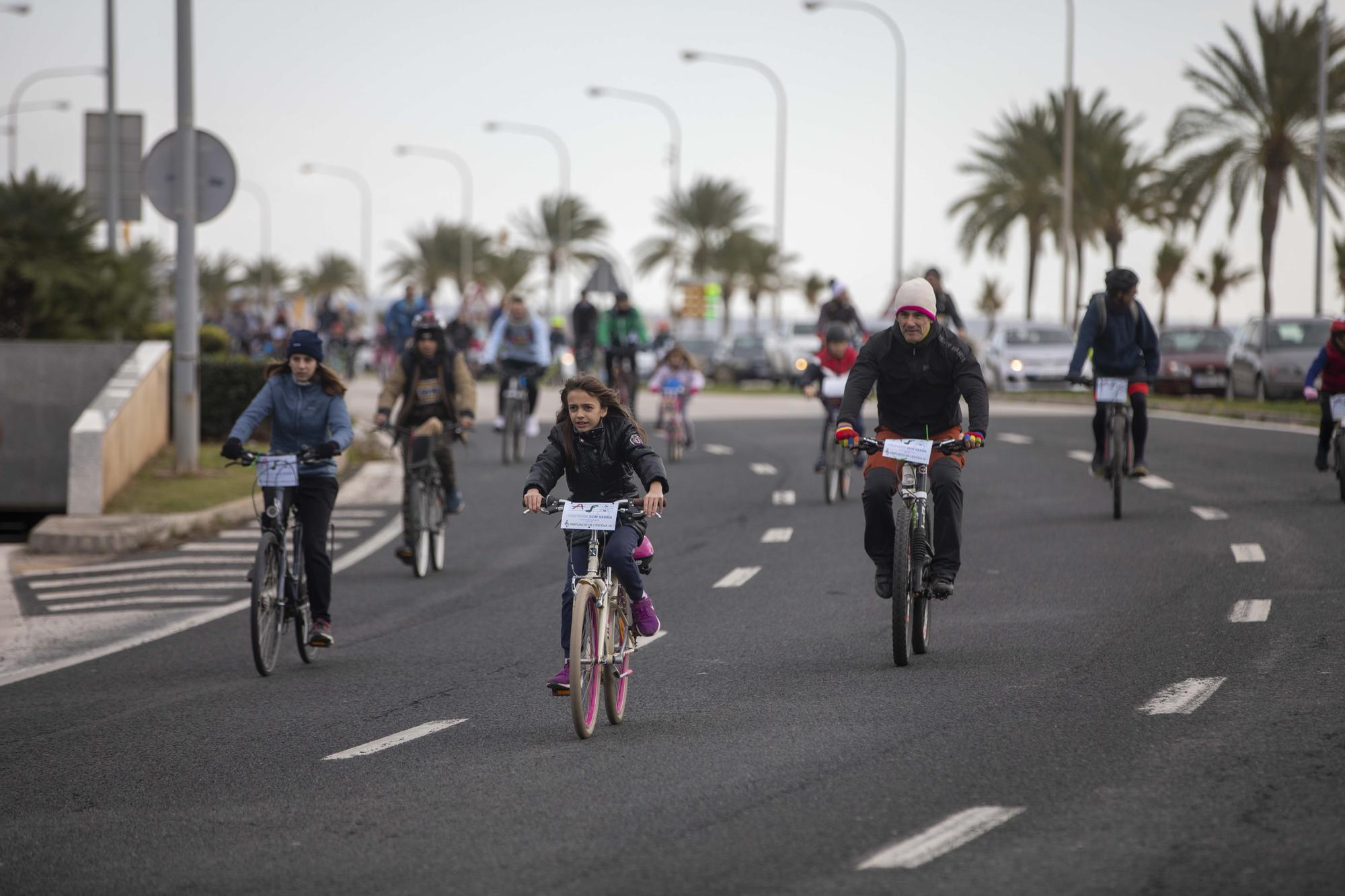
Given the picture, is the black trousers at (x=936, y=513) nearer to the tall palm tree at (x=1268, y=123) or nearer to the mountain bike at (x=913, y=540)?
the mountain bike at (x=913, y=540)

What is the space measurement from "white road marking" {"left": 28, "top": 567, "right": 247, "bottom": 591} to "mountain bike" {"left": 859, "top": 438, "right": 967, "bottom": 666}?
6.58 meters

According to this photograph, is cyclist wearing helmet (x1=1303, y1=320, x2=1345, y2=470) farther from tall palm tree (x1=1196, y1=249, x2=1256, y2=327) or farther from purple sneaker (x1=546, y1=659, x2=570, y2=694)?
tall palm tree (x1=1196, y1=249, x2=1256, y2=327)

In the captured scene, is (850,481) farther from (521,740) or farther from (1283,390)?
(1283,390)

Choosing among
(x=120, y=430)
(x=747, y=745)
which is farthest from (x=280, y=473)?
(x=120, y=430)

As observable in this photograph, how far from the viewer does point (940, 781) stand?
21.6 ft

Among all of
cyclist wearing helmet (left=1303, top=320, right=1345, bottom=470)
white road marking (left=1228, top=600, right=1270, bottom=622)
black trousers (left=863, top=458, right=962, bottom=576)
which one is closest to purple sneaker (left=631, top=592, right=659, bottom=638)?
black trousers (left=863, top=458, right=962, bottom=576)

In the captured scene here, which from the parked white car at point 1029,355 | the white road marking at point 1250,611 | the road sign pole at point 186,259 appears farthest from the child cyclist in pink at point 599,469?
Result: the parked white car at point 1029,355

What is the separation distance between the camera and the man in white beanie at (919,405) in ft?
30.3

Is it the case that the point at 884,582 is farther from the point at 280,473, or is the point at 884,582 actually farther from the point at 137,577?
the point at 137,577

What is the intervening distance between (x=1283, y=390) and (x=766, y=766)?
27283mm

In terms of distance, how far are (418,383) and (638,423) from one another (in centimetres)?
509

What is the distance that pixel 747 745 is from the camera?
24.2 ft

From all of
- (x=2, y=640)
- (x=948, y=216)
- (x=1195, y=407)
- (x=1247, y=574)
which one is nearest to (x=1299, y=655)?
(x=1247, y=574)

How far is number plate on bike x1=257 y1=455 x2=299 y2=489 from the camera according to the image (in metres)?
9.98
